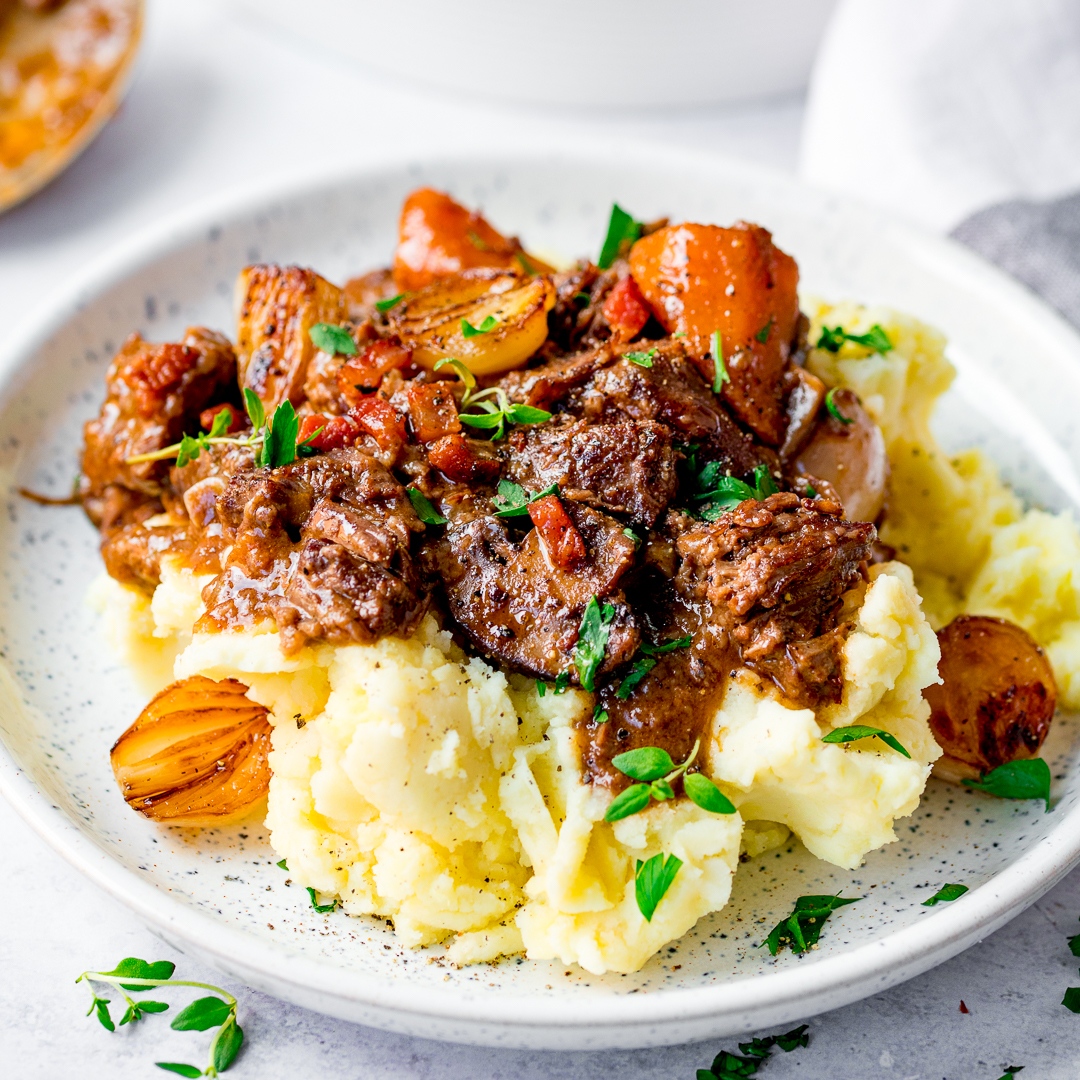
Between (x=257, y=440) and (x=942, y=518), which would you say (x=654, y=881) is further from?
(x=942, y=518)

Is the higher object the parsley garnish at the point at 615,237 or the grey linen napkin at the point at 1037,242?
the parsley garnish at the point at 615,237

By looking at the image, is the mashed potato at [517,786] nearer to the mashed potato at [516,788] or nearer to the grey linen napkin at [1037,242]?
the mashed potato at [516,788]

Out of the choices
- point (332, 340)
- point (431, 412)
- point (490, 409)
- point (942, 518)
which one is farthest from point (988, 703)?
point (332, 340)

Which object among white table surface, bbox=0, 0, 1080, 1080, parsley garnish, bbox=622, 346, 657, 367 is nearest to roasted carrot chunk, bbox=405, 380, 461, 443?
parsley garnish, bbox=622, 346, 657, 367

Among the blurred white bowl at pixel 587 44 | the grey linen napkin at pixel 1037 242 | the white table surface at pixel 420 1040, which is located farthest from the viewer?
the blurred white bowl at pixel 587 44

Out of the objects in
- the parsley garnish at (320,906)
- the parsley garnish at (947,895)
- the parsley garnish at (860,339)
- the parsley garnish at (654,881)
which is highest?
the parsley garnish at (860,339)

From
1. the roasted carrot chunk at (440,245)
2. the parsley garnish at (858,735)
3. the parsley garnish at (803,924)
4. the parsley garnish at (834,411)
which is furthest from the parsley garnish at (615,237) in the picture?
the parsley garnish at (803,924)

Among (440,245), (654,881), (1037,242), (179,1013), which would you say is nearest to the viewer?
(654,881)

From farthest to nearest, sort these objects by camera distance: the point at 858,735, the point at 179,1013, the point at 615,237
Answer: the point at 615,237 → the point at 179,1013 → the point at 858,735
